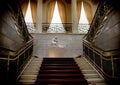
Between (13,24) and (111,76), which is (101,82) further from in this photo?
(13,24)

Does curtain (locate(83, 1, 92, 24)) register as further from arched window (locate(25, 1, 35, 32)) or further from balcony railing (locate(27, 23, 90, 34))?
arched window (locate(25, 1, 35, 32))

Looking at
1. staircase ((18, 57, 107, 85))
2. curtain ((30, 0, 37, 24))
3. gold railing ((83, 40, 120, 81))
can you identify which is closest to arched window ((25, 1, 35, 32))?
curtain ((30, 0, 37, 24))

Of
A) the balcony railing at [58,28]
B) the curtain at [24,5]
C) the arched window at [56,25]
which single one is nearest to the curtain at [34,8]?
the curtain at [24,5]

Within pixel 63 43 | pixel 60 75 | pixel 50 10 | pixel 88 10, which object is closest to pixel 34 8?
pixel 50 10

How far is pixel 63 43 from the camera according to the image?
35.9ft

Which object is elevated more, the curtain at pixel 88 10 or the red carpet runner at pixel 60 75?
the curtain at pixel 88 10

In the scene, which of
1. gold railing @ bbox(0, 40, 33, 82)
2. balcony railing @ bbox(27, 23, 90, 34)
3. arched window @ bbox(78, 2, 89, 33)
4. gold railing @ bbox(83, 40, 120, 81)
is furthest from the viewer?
arched window @ bbox(78, 2, 89, 33)

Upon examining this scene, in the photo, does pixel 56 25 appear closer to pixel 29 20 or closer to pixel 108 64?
pixel 29 20

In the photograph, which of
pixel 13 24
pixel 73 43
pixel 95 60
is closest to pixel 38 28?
pixel 73 43

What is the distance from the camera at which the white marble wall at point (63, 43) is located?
35.0ft

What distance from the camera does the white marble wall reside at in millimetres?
10672

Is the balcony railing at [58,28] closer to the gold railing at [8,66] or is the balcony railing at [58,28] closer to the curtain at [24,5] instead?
the curtain at [24,5]

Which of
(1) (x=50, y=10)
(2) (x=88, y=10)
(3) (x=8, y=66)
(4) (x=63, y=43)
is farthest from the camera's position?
(2) (x=88, y=10)

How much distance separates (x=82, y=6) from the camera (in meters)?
13.2
